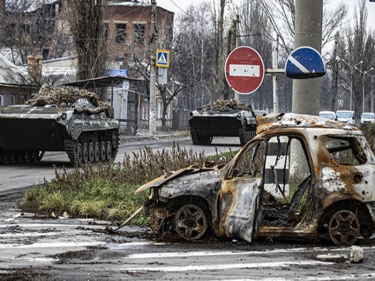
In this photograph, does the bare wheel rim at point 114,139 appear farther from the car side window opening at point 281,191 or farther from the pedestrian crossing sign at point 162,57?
the pedestrian crossing sign at point 162,57

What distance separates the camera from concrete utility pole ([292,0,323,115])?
46.5ft

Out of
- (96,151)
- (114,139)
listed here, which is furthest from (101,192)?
(114,139)

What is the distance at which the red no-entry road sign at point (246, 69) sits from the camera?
41.7 ft

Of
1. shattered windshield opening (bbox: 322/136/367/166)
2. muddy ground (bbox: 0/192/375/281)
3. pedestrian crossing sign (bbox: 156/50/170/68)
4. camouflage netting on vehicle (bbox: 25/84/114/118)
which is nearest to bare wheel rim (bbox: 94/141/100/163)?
camouflage netting on vehicle (bbox: 25/84/114/118)

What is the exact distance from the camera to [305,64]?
11.9 metres

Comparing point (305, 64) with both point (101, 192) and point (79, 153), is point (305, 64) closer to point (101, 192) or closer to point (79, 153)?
point (101, 192)

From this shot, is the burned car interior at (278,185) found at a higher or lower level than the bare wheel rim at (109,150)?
higher

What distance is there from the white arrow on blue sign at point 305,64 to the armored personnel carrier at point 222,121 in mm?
21150

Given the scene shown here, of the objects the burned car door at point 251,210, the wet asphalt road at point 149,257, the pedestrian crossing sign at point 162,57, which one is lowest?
the wet asphalt road at point 149,257

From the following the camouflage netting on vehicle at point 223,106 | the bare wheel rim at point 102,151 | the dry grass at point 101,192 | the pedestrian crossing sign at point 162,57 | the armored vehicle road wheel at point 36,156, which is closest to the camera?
the dry grass at point 101,192

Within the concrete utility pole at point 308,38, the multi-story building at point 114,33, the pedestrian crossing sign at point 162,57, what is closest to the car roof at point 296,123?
the concrete utility pole at point 308,38

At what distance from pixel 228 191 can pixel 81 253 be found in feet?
5.91

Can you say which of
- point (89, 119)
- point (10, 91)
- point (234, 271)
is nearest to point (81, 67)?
point (10, 91)

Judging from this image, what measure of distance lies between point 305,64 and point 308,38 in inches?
98.2
